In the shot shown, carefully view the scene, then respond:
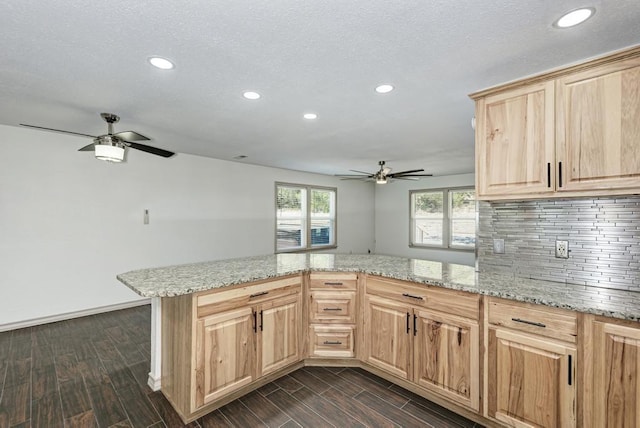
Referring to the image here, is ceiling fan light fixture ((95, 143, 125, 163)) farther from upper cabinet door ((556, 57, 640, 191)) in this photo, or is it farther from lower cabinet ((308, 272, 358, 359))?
upper cabinet door ((556, 57, 640, 191))

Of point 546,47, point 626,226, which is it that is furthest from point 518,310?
point 546,47

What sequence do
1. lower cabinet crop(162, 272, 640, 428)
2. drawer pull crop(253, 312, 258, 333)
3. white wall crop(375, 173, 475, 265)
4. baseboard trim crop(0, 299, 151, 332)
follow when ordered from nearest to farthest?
lower cabinet crop(162, 272, 640, 428)
drawer pull crop(253, 312, 258, 333)
baseboard trim crop(0, 299, 151, 332)
white wall crop(375, 173, 475, 265)

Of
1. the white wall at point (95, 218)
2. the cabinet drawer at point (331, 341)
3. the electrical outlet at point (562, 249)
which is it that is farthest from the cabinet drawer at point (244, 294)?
the white wall at point (95, 218)

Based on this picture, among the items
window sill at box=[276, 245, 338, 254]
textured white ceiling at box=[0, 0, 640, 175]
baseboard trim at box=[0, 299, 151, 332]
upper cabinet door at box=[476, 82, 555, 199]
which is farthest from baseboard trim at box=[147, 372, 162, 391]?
window sill at box=[276, 245, 338, 254]

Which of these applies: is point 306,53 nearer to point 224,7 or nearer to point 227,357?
point 224,7

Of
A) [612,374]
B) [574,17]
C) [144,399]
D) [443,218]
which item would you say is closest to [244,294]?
[144,399]

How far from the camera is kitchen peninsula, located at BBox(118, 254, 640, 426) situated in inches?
64.9

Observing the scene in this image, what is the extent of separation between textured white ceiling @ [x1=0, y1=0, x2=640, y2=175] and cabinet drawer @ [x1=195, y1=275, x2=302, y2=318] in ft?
5.17

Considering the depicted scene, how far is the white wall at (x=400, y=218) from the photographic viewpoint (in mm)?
7137

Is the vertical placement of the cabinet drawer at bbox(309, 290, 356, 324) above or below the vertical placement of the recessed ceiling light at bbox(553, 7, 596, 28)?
below

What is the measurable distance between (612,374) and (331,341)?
185 cm

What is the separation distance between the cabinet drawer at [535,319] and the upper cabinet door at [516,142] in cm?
79

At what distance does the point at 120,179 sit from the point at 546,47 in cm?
505

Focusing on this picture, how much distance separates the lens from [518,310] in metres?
1.79
